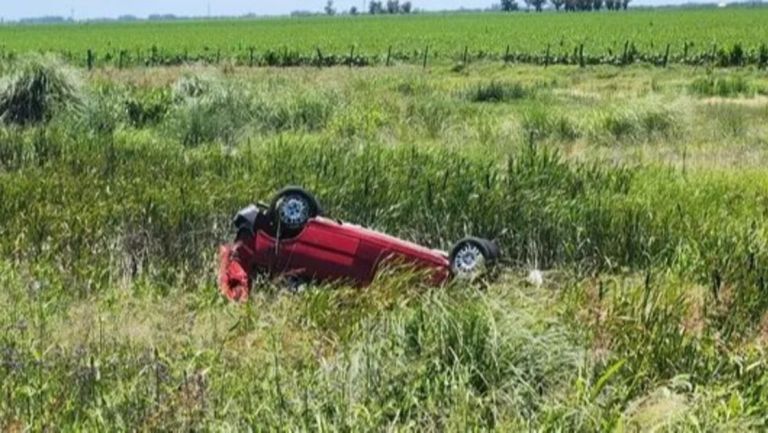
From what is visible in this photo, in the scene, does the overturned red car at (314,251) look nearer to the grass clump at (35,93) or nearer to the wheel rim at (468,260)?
the wheel rim at (468,260)

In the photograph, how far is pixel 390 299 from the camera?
5.25 m

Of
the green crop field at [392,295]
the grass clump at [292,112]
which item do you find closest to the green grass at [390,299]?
the green crop field at [392,295]

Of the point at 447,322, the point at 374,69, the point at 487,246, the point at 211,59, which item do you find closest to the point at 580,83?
the point at 374,69

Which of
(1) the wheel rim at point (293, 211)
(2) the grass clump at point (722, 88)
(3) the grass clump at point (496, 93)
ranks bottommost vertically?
(1) the wheel rim at point (293, 211)

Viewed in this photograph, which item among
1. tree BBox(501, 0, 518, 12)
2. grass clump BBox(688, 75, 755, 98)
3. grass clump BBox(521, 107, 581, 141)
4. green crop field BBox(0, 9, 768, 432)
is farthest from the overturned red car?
tree BBox(501, 0, 518, 12)

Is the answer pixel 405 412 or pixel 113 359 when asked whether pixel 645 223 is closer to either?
pixel 405 412

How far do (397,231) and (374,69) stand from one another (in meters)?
21.1

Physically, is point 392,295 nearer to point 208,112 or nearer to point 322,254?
point 322,254

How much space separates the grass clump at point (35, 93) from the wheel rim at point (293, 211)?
8.20 m

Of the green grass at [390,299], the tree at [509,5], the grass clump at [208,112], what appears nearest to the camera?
the green grass at [390,299]

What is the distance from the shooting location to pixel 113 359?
14.1 feet

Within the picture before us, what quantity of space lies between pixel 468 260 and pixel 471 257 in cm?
3

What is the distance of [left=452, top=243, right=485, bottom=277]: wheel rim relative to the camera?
5698 mm

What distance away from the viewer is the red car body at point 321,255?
5.73m
